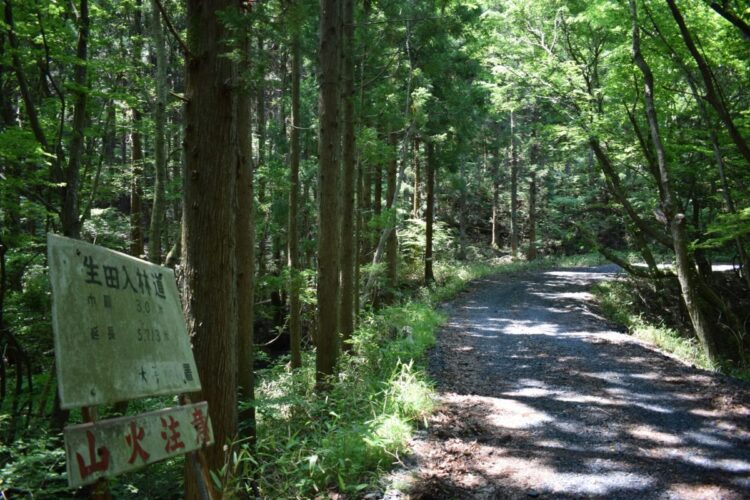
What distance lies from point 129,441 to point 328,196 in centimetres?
607

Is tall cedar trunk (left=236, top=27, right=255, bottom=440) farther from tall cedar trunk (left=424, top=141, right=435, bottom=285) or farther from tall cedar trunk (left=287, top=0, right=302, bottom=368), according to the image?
tall cedar trunk (left=424, top=141, right=435, bottom=285)

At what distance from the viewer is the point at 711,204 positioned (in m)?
14.5

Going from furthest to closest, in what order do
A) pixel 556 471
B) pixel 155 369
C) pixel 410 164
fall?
pixel 410 164 < pixel 556 471 < pixel 155 369

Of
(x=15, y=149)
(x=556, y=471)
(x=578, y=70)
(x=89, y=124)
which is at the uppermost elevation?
(x=578, y=70)

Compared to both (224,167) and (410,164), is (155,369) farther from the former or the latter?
(410,164)

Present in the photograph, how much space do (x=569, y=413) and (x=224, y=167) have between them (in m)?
4.85

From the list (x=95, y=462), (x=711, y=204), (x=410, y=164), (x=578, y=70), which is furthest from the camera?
(x=410, y=164)

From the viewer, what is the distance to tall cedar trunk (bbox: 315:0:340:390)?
7.79 metres

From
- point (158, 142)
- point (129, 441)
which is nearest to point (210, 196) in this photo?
point (129, 441)

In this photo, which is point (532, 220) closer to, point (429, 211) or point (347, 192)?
point (429, 211)

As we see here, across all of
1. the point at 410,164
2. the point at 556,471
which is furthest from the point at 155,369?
the point at 410,164

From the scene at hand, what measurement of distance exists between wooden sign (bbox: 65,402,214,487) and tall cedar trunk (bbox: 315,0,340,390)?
17.2 ft

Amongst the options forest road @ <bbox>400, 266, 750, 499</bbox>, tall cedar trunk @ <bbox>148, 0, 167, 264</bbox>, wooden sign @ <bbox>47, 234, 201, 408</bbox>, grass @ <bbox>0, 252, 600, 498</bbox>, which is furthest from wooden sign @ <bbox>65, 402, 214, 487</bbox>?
tall cedar trunk @ <bbox>148, 0, 167, 264</bbox>

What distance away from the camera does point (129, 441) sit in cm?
238
